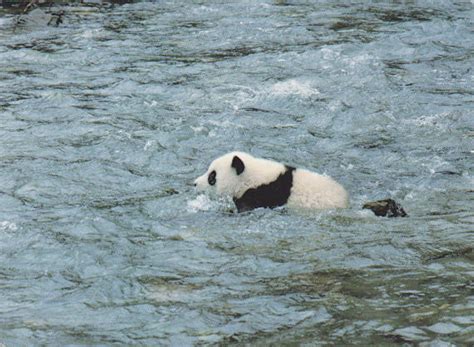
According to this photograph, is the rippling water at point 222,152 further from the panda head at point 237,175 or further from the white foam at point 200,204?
the panda head at point 237,175

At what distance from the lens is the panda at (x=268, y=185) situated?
8.34m

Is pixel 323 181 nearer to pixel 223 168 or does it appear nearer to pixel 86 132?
pixel 223 168

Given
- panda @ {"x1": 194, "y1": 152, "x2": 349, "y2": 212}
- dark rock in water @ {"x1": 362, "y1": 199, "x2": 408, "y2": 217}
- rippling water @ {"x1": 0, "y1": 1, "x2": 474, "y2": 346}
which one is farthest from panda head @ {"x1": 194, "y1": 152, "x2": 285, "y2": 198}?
dark rock in water @ {"x1": 362, "y1": 199, "x2": 408, "y2": 217}

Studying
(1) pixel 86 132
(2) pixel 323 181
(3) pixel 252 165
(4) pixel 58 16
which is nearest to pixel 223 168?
(3) pixel 252 165

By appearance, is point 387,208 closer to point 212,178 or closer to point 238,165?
point 238,165

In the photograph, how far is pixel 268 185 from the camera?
28.1ft

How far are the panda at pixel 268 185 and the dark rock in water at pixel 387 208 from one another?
1.03 ft

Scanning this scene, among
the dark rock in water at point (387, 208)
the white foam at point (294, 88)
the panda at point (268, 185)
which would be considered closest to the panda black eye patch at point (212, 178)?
the panda at point (268, 185)

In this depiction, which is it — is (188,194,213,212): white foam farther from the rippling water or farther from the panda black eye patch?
the panda black eye patch

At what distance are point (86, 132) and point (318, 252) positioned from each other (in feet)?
17.5

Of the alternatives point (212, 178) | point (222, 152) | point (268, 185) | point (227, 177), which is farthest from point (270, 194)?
point (222, 152)

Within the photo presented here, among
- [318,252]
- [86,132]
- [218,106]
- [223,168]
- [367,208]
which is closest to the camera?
[318,252]

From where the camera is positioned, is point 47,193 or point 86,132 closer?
point 47,193

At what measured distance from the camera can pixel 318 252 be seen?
6.99 metres
